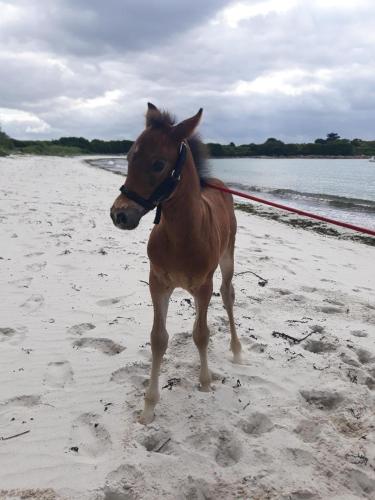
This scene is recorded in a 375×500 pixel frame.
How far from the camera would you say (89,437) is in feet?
9.06

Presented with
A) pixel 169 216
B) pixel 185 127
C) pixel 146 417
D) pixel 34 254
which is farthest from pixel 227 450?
pixel 34 254

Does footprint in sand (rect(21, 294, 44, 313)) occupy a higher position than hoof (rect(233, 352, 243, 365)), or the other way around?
footprint in sand (rect(21, 294, 44, 313))

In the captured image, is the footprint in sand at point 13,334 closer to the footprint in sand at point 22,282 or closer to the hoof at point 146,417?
the footprint in sand at point 22,282

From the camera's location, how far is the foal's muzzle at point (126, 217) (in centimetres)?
246

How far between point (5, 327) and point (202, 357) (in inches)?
78.5

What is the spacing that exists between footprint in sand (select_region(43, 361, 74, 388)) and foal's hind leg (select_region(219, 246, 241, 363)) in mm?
1512

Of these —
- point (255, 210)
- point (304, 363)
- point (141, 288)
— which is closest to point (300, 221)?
point (255, 210)

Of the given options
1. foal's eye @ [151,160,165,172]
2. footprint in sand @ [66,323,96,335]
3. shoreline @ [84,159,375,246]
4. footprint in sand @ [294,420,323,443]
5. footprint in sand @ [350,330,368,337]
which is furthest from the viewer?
shoreline @ [84,159,375,246]

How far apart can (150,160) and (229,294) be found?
208 cm

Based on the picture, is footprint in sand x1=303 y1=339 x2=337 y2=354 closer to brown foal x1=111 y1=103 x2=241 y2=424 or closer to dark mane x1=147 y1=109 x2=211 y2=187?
brown foal x1=111 y1=103 x2=241 y2=424

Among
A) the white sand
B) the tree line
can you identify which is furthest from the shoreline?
the tree line

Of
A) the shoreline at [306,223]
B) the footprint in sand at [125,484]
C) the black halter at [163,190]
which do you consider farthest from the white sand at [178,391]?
the shoreline at [306,223]

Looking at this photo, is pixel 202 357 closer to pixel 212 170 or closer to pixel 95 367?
pixel 95 367

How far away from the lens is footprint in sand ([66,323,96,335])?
13.4 ft
